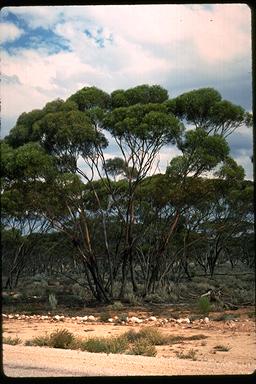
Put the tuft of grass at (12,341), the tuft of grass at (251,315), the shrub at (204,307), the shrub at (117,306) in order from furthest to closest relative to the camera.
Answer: the shrub at (117,306) → the shrub at (204,307) → the tuft of grass at (251,315) → the tuft of grass at (12,341)

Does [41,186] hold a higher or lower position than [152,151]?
lower

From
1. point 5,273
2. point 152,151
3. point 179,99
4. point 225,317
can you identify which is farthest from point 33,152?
point 5,273

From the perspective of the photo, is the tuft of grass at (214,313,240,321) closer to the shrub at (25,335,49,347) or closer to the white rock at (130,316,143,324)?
the white rock at (130,316,143,324)

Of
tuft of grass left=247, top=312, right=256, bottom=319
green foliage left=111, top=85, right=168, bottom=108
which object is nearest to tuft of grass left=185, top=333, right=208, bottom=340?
tuft of grass left=247, top=312, right=256, bottom=319

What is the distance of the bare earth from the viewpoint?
647 cm

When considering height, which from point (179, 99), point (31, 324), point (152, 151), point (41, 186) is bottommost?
point (31, 324)

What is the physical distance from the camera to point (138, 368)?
6.83 metres

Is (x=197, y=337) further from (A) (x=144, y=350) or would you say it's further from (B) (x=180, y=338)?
(A) (x=144, y=350)

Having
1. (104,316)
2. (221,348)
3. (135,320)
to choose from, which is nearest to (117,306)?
(104,316)

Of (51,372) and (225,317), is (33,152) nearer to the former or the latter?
(225,317)

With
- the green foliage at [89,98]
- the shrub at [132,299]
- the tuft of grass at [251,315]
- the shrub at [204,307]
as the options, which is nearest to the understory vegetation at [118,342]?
the tuft of grass at [251,315]

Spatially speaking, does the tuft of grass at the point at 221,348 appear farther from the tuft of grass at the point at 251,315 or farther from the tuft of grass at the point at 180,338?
the tuft of grass at the point at 251,315

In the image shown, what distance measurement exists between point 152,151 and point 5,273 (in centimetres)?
2538

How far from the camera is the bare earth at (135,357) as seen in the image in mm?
6473
